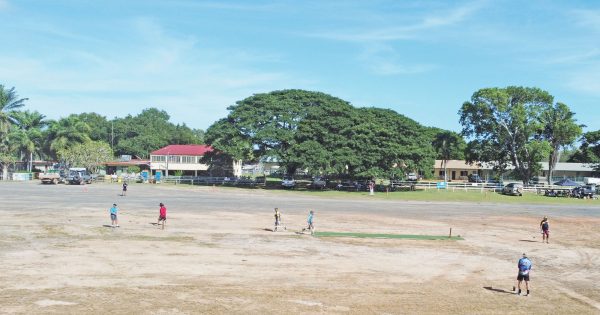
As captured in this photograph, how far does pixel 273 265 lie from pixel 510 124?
6758 centimetres

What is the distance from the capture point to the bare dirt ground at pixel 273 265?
18938 mm

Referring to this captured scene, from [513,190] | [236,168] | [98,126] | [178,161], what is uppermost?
[98,126]

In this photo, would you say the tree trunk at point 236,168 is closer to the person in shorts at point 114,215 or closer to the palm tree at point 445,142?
the palm tree at point 445,142

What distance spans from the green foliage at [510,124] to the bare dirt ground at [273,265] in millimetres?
38331

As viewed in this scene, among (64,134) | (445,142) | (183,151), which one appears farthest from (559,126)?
(64,134)

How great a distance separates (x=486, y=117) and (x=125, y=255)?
228 feet

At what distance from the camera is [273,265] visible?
81.9 ft

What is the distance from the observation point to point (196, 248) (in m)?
28.5

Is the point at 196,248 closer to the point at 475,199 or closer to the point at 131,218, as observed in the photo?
the point at 131,218

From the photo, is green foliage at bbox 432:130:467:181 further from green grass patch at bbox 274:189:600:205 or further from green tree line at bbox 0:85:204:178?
green tree line at bbox 0:85:204:178

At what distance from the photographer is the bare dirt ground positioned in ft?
62.1

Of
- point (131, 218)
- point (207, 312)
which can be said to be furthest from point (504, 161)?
point (207, 312)

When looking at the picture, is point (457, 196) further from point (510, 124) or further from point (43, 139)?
point (43, 139)

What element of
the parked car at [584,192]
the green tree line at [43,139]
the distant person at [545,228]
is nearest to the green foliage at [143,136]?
the green tree line at [43,139]
